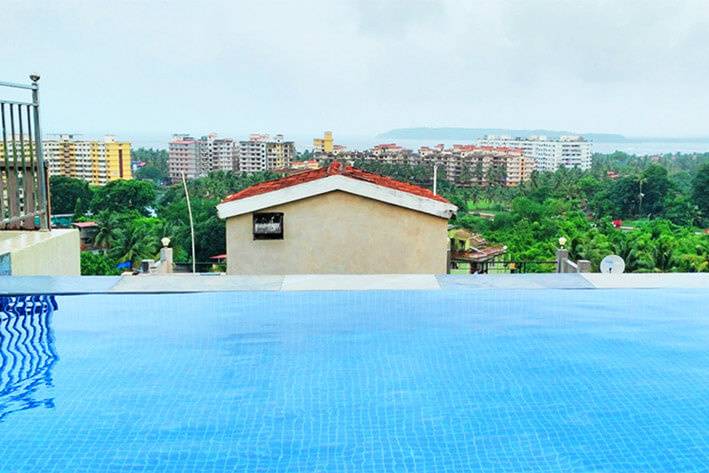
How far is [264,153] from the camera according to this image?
5338 cm

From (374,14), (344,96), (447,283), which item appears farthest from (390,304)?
(344,96)

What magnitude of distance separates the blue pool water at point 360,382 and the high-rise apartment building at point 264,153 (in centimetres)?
4805

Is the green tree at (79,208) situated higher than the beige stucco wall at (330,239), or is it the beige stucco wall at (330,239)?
the beige stucco wall at (330,239)

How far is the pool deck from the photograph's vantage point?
395 centimetres

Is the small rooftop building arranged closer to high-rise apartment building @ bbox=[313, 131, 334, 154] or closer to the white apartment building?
high-rise apartment building @ bbox=[313, 131, 334, 154]

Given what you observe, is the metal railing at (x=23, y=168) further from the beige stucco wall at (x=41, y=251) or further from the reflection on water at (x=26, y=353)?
the reflection on water at (x=26, y=353)

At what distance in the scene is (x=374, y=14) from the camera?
139 ft

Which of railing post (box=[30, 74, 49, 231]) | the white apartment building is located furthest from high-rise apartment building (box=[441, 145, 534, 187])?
railing post (box=[30, 74, 49, 231])

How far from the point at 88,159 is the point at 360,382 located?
5478 centimetres

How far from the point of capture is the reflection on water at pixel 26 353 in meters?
2.65

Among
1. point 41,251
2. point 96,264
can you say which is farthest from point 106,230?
point 41,251

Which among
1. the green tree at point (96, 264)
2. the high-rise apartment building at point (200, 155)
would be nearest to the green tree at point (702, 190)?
the high-rise apartment building at point (200, 155)

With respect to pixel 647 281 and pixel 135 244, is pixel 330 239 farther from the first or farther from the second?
pixel 135 244

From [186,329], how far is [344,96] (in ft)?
173
